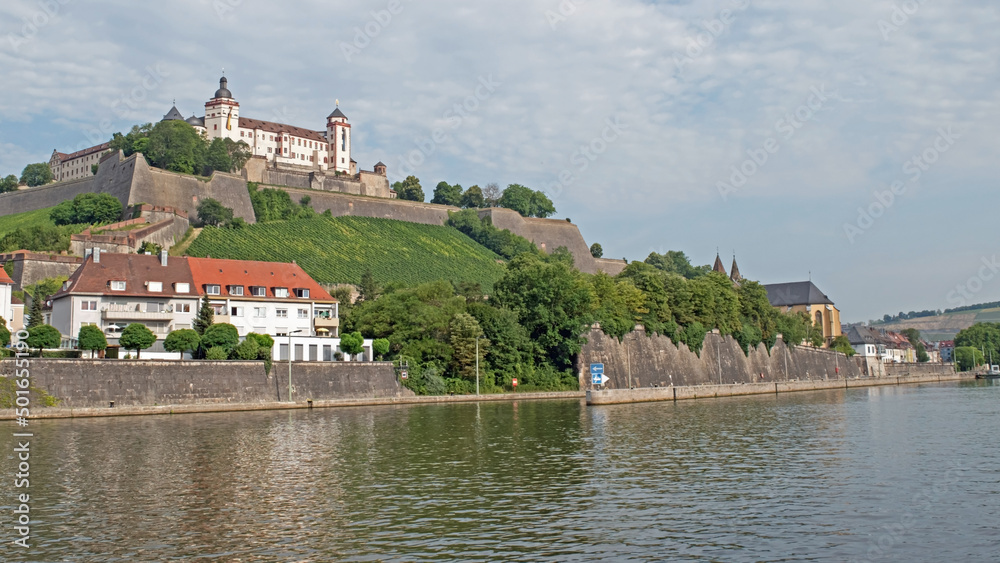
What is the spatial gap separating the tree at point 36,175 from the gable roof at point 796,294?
9870 cm

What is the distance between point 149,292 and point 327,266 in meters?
40.3

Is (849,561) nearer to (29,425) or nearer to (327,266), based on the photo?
(29,425)

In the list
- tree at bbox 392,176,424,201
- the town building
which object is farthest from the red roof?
the town building

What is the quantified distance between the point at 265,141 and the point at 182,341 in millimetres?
79038

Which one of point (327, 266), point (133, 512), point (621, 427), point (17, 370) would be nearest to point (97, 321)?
point (17, 370)

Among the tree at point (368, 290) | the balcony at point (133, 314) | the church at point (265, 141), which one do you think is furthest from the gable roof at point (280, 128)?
the balcony at point (133, 314)

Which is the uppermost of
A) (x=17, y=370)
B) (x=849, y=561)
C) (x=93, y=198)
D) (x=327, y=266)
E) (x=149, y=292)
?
(x=93, y=198)

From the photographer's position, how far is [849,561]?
14.7 m

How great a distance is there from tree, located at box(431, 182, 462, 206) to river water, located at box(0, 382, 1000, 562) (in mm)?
97689

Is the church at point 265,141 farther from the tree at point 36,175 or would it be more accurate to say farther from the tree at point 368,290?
the tree at point 368,290

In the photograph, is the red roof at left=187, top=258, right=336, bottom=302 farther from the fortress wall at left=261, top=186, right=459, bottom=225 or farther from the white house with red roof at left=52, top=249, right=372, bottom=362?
the fortress wall at left=261, top=186, right=459, bottom=225

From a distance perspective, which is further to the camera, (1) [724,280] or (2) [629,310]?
(1) [724,280]

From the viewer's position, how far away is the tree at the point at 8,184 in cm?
10948

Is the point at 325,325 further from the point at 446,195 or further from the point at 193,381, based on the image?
the point at 446,195
